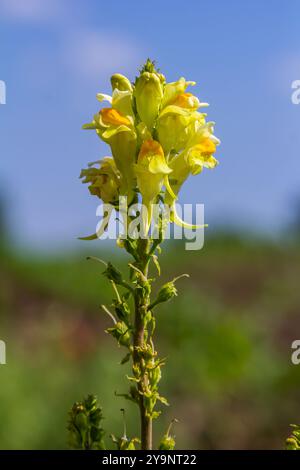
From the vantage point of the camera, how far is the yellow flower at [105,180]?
259cm

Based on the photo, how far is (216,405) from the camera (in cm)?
1040

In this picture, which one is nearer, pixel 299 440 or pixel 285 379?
pixel 299 440

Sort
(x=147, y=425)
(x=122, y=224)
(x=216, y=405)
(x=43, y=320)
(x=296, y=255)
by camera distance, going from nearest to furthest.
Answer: (x=147, y=425), (x=122, y=224), (x=216, y=405), (x=43, y=320), (x=296, y=255)

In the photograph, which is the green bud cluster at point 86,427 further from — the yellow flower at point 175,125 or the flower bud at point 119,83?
the flower bud at point 119,83

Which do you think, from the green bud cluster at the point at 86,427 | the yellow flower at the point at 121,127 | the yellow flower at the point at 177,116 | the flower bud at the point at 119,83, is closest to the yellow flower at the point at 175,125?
the yellow flower at the point at 177,116

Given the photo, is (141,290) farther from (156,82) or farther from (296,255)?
(296,255)

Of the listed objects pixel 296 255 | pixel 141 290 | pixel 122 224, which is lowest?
pixel 141 290

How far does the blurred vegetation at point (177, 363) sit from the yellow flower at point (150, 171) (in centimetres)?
389

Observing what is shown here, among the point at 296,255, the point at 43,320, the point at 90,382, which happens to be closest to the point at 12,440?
the point at 90,382

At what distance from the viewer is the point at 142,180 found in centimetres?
249

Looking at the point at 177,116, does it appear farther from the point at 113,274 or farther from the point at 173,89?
the point at 113,274

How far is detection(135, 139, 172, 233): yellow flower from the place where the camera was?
2414 mm
